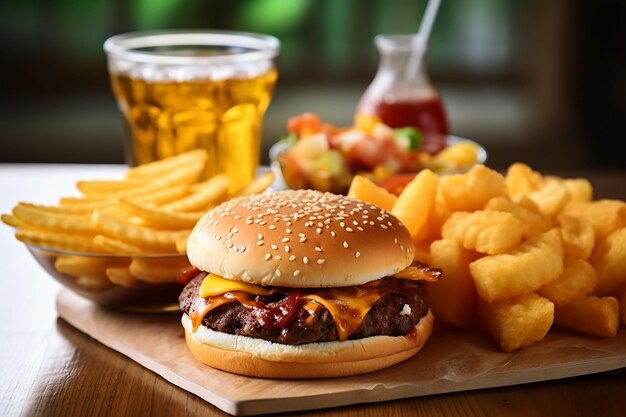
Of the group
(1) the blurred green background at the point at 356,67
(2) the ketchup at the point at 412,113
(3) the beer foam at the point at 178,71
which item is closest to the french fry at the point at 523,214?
(3) the beer foam at the point at 178,71

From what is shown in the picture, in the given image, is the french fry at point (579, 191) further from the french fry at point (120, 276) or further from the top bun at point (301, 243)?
the french fry at point (120, 276)

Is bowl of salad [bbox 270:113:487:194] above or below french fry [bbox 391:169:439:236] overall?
below

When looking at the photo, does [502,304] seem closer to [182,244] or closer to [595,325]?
[595,325]

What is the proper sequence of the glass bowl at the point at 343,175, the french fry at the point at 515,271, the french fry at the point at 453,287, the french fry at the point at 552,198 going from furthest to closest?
the glass bowl at the point at 343,175 < the french fry at the point at 552,198 < the french fry at the point at 453,287 < the french fry at the point at 515,271

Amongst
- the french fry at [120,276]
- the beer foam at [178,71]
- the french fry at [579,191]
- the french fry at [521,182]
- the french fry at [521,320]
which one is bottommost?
the french fry at [120,276]

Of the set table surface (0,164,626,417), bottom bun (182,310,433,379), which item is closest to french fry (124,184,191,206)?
table surface (0,164,626,417)

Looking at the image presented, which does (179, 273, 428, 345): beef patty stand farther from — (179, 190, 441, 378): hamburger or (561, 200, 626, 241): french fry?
(561, 200, 626, 241): french fry

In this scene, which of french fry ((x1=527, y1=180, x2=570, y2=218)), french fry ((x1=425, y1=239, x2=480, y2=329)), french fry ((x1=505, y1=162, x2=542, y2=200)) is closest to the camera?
french fry ((x1=425, y1=239, x2=480, y2=329))
